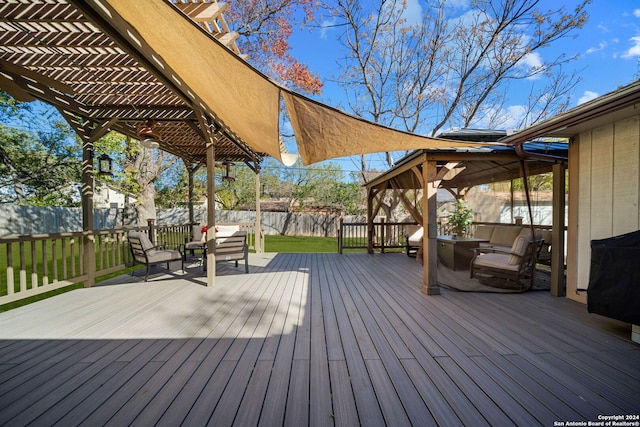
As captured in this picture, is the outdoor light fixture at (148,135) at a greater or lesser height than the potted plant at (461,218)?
greater

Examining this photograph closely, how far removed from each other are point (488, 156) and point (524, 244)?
1.56 m

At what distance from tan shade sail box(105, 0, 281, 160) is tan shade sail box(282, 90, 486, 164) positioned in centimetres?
25

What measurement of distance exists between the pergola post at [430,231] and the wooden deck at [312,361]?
1.20ft

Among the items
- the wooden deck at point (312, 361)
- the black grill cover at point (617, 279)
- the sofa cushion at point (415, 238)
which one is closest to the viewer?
the wooden deck at point (312, 361)

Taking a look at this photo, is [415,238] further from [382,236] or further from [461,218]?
[461,218]

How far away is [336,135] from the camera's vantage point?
9.09ft

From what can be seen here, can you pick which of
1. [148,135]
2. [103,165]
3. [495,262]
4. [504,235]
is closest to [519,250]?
[495,262]

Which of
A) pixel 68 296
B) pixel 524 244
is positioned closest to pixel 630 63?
pixel 524 244

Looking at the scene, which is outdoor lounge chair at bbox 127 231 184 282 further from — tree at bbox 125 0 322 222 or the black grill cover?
the black grill cover

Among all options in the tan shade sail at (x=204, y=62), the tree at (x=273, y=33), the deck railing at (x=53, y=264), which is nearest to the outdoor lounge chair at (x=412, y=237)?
the tan shade sail at (x=204, y=62)

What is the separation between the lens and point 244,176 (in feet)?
67.9

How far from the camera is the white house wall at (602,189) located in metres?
3.08

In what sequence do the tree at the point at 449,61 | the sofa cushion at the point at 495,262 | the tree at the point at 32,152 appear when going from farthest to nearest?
the tree at the point at 32,152 < the tree at the point at 449,61 < the sofa cushion at the point at 495,262

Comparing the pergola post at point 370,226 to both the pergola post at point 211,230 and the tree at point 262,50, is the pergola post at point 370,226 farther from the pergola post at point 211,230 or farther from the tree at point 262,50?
the tree at point 262,50
